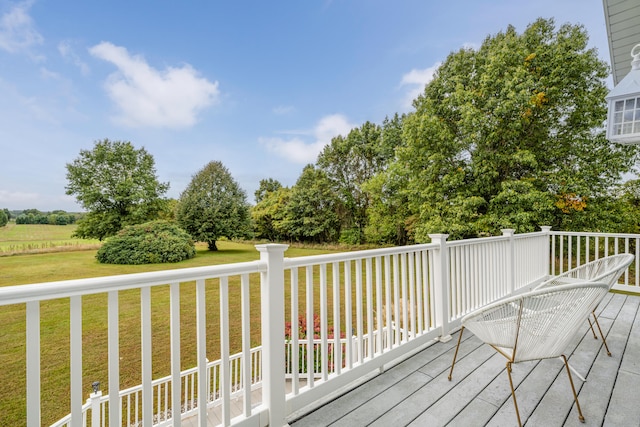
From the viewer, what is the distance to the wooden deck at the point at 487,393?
1592 mm

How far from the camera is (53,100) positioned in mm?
17297

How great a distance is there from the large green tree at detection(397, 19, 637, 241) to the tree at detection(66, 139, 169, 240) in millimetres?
17460

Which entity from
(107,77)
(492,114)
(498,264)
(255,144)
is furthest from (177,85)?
(498,264)

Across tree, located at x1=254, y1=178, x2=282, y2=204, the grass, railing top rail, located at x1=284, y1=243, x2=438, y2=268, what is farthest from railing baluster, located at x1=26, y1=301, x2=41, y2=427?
tree, located at x1=254, y1=178, x2=282, y2=204

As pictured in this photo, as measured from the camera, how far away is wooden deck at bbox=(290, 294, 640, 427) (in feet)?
5.22

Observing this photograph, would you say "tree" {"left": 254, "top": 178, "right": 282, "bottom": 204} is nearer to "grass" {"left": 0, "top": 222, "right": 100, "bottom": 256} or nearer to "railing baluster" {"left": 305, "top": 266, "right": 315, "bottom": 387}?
"grass" {"left": 0, "top": 222, "right": 100, "bottom": 256}

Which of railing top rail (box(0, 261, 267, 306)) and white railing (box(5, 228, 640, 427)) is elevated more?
railing top rail (box(0, 261, 267, 306))

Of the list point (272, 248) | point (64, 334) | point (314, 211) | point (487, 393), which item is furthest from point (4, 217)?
point (487, 393)

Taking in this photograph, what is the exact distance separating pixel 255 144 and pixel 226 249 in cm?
811

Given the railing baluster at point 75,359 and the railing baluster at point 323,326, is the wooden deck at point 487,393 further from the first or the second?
the railing baluster at point 75,359

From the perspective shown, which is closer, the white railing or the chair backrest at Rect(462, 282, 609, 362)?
the white railing

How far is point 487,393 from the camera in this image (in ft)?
5.97

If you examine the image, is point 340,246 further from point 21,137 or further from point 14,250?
point 21,137

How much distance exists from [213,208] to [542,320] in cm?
1865
